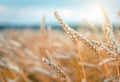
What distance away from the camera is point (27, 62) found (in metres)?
3.53

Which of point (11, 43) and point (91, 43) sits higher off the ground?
point (11, 43)

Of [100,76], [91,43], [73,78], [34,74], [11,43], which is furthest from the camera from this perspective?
→ [11,43]

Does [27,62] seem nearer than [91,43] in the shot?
No

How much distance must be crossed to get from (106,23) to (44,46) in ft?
7.32

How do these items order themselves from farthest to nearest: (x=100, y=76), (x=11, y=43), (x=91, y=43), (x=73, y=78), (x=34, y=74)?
1. (x=11, y=43)
2. (x=34, y=74)
3. (x=73, y=78)
4. (x=100, y=76)
5. (x=91, y=43)

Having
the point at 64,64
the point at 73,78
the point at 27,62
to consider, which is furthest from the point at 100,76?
the point at 27,62

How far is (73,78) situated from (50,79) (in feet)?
0.82

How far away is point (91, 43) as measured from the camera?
4.10 feet

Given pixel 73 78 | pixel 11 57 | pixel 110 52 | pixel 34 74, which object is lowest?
pixel 110 52

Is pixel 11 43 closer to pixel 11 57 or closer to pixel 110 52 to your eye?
pixel 11 57

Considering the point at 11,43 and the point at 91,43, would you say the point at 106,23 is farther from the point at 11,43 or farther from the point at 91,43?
the point at 11,43

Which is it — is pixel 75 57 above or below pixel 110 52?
above

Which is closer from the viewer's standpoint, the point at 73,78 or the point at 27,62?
the point at 73,78

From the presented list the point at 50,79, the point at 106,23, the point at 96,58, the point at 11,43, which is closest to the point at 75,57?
the point at 96,58
